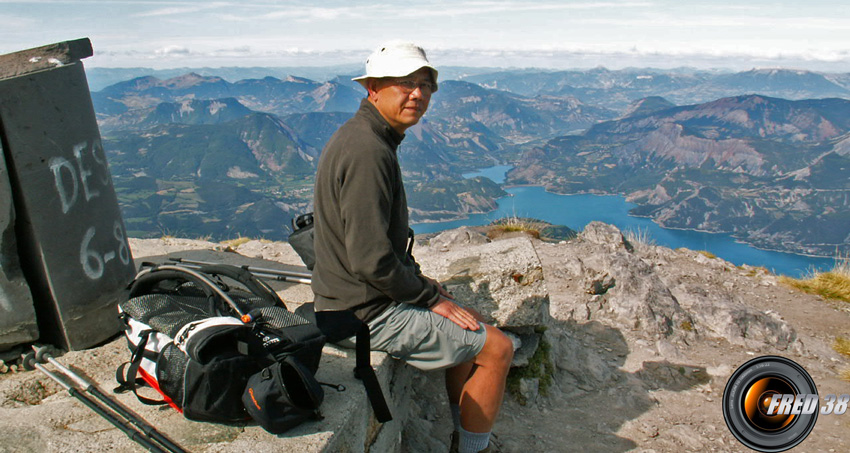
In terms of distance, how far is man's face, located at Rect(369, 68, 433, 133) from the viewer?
3.52 m

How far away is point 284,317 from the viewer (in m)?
3.41

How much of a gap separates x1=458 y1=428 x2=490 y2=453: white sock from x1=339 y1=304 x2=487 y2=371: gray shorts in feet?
1.91

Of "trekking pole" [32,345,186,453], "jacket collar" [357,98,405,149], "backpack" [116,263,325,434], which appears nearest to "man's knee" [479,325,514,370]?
"backpack" [116,263,325,434]

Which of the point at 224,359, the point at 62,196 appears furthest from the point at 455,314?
the point at 62,196

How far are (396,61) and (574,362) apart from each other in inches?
192

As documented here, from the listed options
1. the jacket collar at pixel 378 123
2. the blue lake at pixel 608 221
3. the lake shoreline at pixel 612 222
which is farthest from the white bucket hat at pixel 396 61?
the lake shoreline at pixel 612 222

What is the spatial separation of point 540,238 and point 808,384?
6033mm

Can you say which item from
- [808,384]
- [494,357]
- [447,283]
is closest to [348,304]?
[494,357]

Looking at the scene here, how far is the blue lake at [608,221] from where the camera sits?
11650cm

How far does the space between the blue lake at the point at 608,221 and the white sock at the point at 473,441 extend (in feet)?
325

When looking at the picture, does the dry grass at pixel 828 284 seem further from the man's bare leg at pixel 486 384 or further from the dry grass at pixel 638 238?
the man's bare leg at pixel 486 384

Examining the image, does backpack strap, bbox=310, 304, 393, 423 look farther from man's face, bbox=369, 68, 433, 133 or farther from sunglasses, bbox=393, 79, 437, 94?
sunglasses, bbox=393, 79, 437, 94

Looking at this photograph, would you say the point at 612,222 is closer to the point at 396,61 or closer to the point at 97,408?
the point at 396,61

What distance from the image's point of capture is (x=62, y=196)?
413cm
